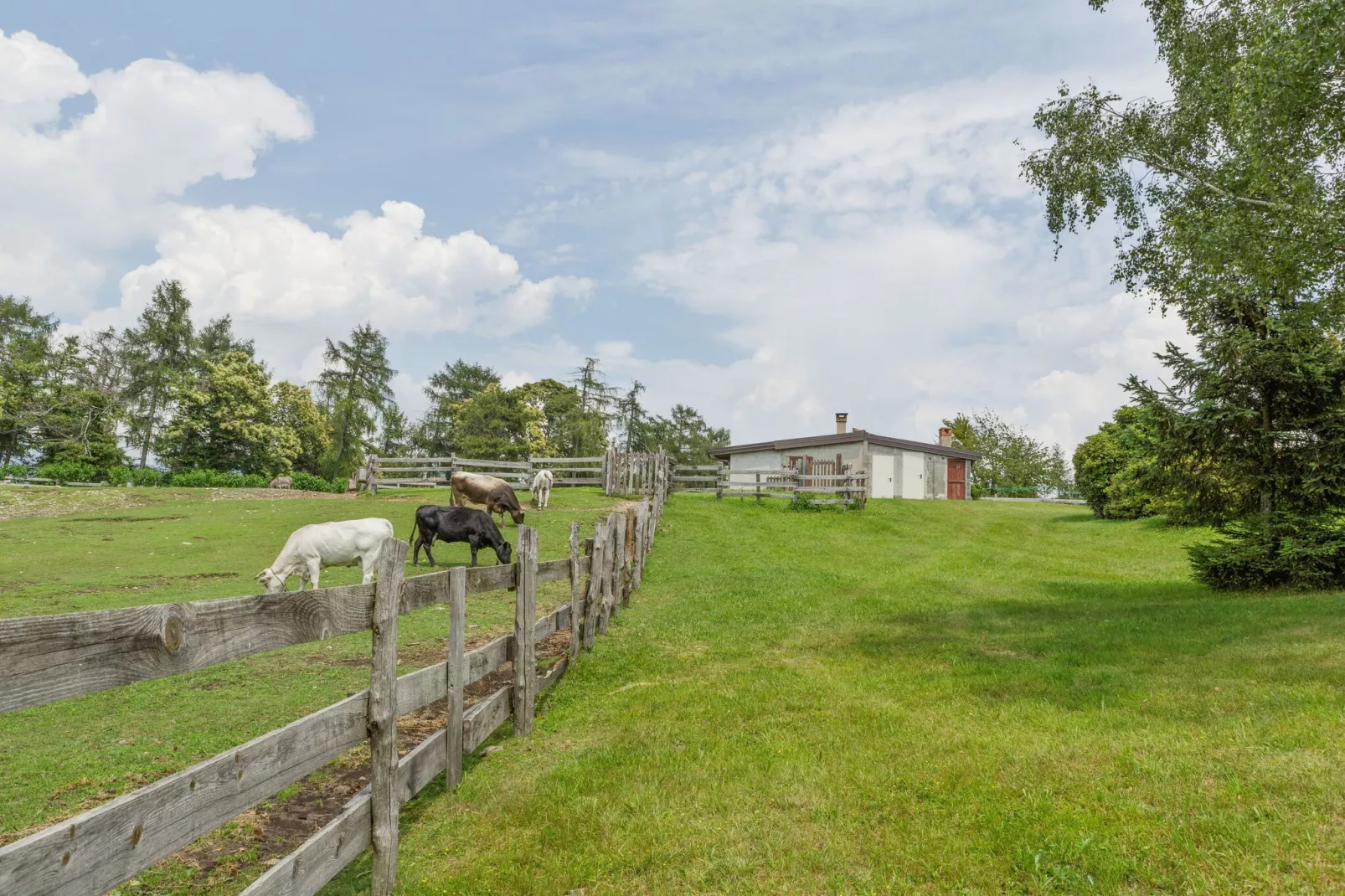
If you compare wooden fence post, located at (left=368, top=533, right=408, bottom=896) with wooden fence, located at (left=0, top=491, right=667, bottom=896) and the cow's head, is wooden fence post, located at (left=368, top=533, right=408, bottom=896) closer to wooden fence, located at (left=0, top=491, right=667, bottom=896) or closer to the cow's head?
wooden fence, located at (left=0, top=491, right=667, bottom=896)

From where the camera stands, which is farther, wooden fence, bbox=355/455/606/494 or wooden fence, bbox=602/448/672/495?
wooden fence, bbox=355/455/606/494

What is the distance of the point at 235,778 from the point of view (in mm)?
2758

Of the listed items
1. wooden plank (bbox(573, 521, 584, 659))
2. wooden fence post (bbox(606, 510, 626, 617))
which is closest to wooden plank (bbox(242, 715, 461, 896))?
wooden plank (bbox(573, 521, 584, 659))

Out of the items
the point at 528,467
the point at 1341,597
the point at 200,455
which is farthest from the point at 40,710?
the point at 200,455

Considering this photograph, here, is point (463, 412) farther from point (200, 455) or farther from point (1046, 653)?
point (1046, 653)

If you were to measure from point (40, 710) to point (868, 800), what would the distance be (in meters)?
7.09

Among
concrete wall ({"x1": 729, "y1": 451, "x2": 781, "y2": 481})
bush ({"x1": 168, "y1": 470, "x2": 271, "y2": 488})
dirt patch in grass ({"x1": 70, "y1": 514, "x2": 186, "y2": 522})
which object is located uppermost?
concrete wall ({"x1": 729, "y1": 451, "x2": 781, "y2": 481})

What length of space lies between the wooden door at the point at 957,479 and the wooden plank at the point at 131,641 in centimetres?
4448

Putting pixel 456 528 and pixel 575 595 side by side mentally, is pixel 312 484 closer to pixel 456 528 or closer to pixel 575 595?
pixel 456 528

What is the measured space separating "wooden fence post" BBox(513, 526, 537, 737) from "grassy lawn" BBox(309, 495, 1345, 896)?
0.26m

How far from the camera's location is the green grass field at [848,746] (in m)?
4.12

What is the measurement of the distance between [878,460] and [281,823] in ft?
125

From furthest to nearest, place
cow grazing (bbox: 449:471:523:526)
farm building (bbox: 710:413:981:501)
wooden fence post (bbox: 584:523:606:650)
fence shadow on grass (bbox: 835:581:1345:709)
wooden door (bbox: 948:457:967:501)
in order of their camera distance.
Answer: wooden door (bbox: 948:457:967:501) < farm building (bbox: 710:413:981:501) < cow grazing (bbox: 449:471:523:526) < wooden fence post (bbox: 584:523:606:650) < fence shadow on grass (bbox: 835:581:1345:709)

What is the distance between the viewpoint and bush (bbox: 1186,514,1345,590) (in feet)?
43.7
